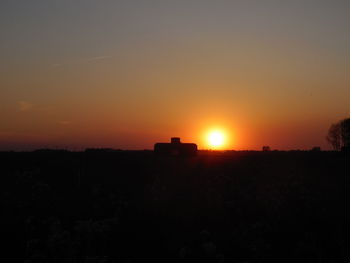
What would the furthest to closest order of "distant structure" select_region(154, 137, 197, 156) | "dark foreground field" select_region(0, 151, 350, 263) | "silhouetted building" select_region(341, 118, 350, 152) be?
"silhouetted building" select_region(341, 118, 350, 152), "distant structure" select_region(154, 137, 197, 156), "dark foreground field" select_region(0, 151, 350, 263)

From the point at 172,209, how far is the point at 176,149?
20.1m

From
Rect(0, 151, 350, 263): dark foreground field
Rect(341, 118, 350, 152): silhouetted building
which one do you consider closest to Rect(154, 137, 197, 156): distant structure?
Rect(0, 151, 350, 263): dark foreground field

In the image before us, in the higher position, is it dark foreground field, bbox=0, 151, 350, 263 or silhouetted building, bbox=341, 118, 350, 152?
silhouetted building, bbox=341, 118, 350, 152

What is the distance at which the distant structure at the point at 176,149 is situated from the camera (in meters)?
50.5

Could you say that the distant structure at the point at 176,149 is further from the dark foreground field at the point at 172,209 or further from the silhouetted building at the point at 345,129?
the silhouetted building at the point at 345,129

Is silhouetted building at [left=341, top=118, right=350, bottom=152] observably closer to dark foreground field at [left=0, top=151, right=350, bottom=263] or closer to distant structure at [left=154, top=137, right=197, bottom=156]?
dark foreground field at [left=0, top=151, right=350, bottom=263]

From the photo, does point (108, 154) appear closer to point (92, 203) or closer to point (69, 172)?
point (69, 172)

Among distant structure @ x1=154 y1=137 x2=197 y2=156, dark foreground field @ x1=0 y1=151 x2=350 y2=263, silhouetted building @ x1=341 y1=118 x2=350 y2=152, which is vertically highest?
silhouetted building @ x1=341 y1=118 x2=350 y2=152

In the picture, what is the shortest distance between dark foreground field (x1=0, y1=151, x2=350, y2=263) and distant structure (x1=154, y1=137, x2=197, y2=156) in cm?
730

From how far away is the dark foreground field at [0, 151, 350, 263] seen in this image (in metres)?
26.0

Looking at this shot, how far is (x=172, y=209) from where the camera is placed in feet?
103

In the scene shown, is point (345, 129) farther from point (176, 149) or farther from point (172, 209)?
point (172, 209)

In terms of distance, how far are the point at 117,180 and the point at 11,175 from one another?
30.5ft

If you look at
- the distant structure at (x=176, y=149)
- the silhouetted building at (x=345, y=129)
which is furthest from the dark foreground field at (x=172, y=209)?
the silhouetted building at (x=345, y=129)
